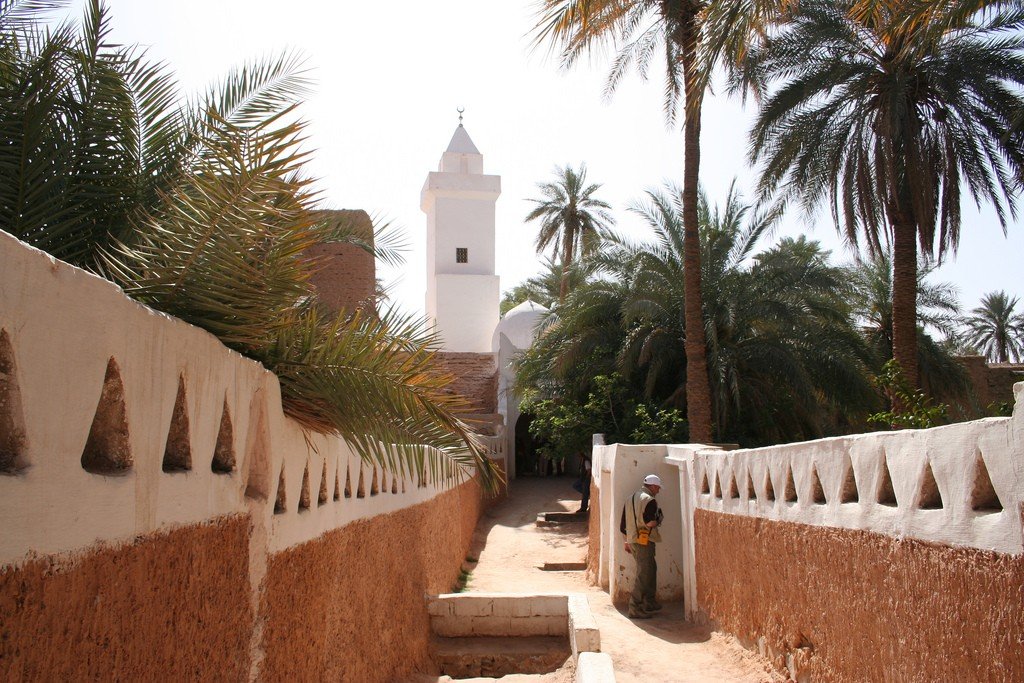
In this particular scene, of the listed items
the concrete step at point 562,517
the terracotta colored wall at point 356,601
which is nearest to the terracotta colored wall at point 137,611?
the terracotta colored wall at point 356,601

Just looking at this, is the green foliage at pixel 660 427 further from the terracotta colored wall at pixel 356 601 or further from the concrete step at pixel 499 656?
the concrete step at pixel 499 656

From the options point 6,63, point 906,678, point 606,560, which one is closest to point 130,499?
point 6,63

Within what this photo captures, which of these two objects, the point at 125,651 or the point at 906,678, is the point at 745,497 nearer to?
the point at 906,678

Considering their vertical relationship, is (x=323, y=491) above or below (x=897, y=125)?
below

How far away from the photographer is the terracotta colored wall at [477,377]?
88.3 ft

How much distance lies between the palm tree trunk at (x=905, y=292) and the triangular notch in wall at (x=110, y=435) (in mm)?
12076

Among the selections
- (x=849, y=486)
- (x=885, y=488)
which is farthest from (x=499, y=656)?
(x=885, y=488)

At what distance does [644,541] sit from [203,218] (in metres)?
6.86

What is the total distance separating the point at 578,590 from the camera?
12.1 metres

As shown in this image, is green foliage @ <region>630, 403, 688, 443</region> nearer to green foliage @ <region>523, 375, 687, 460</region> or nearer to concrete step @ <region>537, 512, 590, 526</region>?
green foliage @ <region>523, 375, 687, 460</region>

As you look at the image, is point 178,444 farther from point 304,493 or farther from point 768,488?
point 768,488

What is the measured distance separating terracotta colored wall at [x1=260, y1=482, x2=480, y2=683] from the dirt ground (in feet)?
2.56

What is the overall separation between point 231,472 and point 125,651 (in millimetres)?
1256

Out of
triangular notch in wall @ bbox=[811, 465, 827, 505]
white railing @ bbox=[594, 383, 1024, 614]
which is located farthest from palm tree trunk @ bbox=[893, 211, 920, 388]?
triangular notch in wall @ bbox=[811, 465, 827, 505]
